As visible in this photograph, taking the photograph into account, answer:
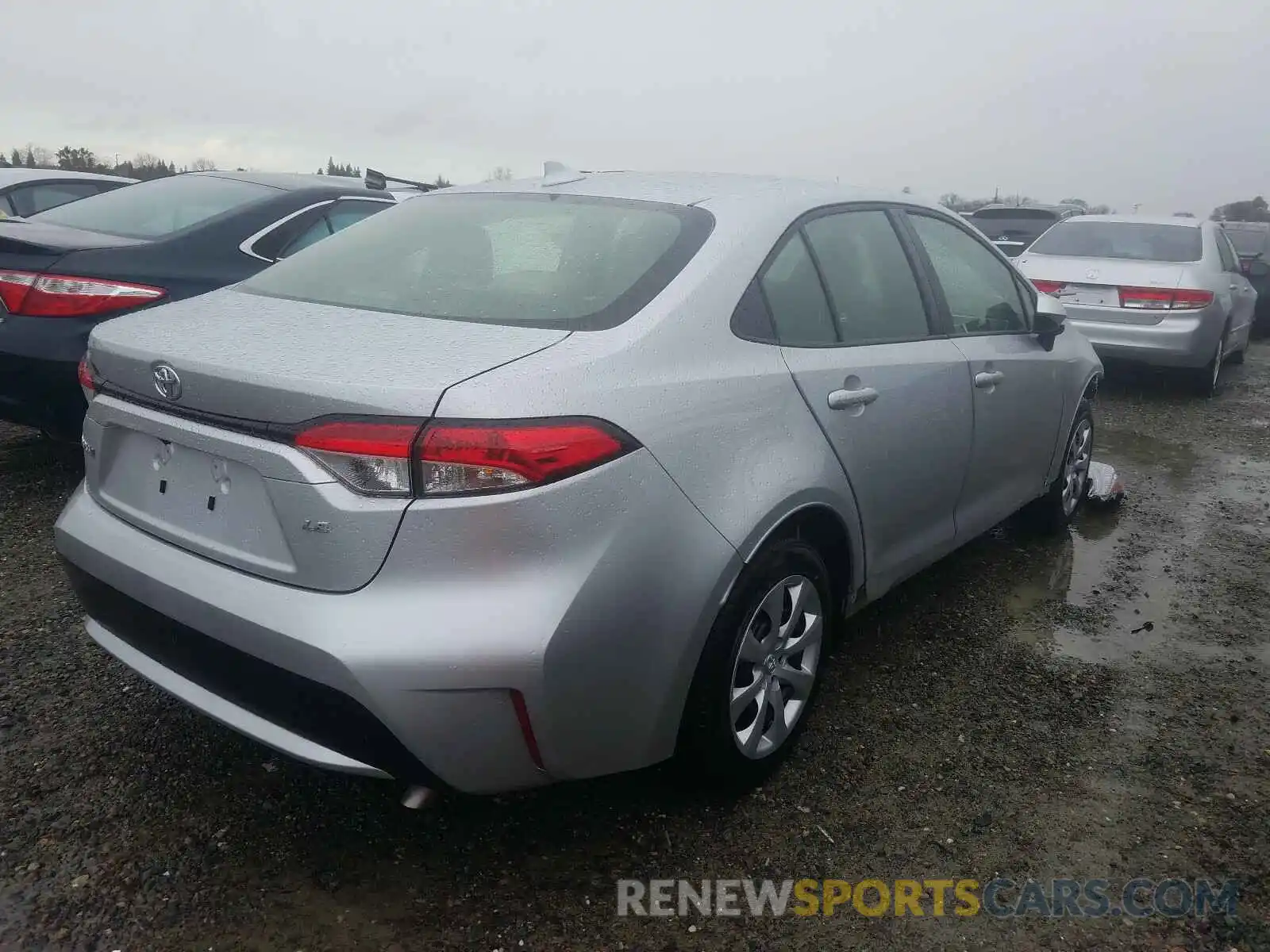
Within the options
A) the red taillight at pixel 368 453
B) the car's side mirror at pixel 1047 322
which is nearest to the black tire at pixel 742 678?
the red taillight at pixel 368 453

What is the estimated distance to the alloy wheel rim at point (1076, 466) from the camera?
14.8 ft

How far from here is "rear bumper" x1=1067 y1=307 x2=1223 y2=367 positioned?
25.1 ft

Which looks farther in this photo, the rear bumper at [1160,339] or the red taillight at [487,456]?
the rear bumper at [1160,339]

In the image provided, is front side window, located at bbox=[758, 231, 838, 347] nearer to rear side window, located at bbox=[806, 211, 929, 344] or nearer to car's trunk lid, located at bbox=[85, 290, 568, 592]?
rear side window, located at bbox=[806, 211, 929, 344]

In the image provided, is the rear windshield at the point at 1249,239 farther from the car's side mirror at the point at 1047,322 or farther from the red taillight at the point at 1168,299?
the car's side mirror at the point at 1047,322

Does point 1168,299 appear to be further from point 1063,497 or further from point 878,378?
point 878,378

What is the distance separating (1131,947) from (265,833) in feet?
6.36

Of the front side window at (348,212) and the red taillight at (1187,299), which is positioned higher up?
the front side window at (348,212)

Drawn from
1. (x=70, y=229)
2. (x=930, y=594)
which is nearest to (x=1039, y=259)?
(x=930, y=594)

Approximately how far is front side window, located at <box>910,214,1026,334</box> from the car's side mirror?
6 centimetres

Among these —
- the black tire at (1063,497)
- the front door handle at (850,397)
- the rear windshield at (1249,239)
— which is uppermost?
the front door handle at (850,397)

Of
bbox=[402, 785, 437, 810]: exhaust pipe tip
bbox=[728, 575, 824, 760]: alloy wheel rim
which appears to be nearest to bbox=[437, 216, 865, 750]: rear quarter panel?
bbox=[728, 575, 824, 760]: alloy wheel rim

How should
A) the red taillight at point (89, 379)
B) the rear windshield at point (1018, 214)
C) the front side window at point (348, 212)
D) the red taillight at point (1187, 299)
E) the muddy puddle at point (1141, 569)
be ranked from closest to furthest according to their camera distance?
the red taillight at point (89, 379) → the muddy puddle at point (1141, 569) → the front side window at point (348, 212) → the red taillight at point (1187, 299) → the rear windshield at point (1018, 214)

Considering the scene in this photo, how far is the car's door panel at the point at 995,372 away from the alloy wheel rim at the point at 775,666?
40.3 inches
